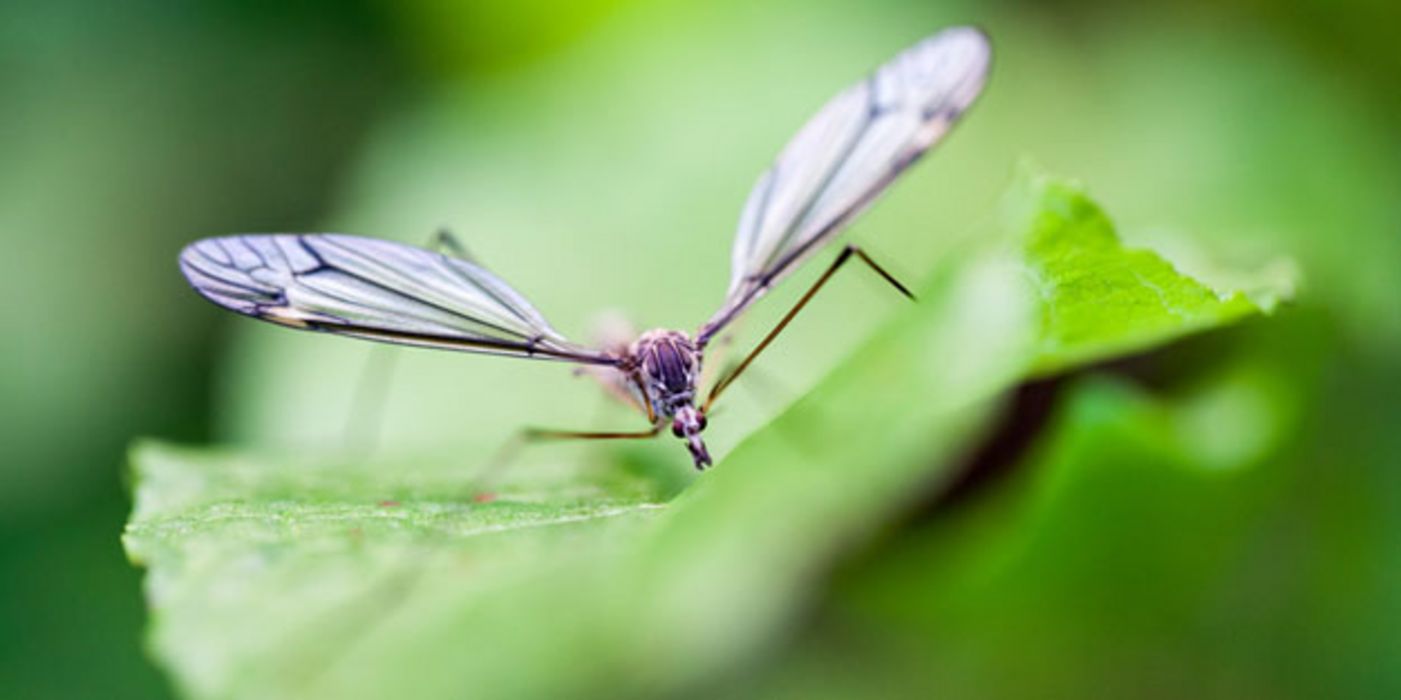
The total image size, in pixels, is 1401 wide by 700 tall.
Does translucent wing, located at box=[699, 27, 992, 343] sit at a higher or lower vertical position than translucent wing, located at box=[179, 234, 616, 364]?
higher

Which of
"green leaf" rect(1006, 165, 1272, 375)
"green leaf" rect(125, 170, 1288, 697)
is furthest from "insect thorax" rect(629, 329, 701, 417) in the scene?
"green leaf" rect(1006, 165, 1272, 375)

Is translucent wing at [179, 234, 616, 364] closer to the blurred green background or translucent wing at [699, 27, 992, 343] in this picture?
translucent wing at [699, 27, 992, 343]

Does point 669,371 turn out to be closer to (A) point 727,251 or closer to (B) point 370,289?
(B) point 370,289

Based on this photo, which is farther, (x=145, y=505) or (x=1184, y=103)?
(x=1184, y=103)

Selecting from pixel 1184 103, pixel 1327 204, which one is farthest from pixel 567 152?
pixel 1327 204

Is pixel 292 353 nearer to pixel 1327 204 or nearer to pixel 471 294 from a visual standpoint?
pixel 471 294

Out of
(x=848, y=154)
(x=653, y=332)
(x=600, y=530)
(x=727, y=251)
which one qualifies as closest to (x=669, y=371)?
(x=653, y=332)
